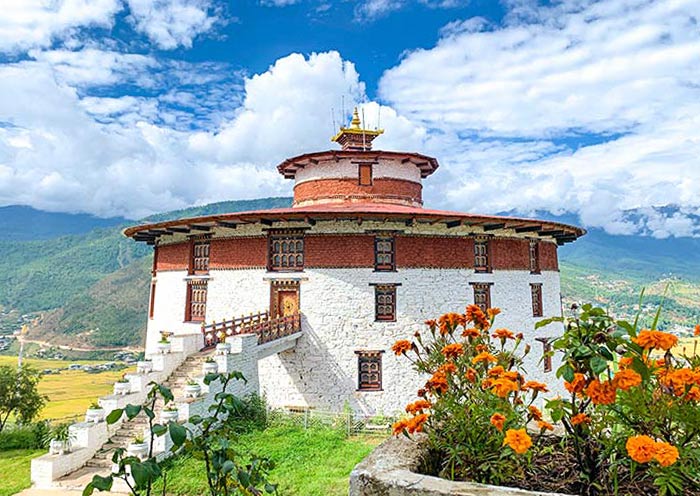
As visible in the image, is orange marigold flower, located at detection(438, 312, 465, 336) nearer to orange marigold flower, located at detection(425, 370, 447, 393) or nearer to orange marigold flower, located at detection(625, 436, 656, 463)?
orange marigold flower, located at detection(425, 370, 447, 393)

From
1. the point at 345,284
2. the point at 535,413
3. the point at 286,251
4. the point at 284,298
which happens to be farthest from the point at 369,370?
the point at 535,413

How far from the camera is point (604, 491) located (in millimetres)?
2686

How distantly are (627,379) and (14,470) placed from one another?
15.7 metres

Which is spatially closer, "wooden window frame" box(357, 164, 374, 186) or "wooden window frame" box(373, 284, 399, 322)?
"wooden window frame" box(373, 284, 399, 322)

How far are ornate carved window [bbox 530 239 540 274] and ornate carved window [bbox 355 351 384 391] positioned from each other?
338 inches

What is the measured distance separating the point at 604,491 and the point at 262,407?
554 inches

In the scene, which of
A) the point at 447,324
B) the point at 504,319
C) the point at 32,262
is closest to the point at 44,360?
the point at 504,319

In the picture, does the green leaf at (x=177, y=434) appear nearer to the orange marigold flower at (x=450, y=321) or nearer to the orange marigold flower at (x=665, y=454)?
the orange marigold flower at (x=665, y=454)

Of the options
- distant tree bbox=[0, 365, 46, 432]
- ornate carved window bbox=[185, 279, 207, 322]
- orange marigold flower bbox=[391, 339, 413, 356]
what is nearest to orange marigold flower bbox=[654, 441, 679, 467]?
orange marigold flower bbox=[391, 339, 413, 356]

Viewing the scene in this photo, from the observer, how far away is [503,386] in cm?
295

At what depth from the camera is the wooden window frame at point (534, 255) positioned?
2104 centimetres

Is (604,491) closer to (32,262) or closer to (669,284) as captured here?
(669,284)

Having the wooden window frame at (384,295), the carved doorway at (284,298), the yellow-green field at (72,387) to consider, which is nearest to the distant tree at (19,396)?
the carved doorway at (284,298)

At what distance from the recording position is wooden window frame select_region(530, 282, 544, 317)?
68.1ft
